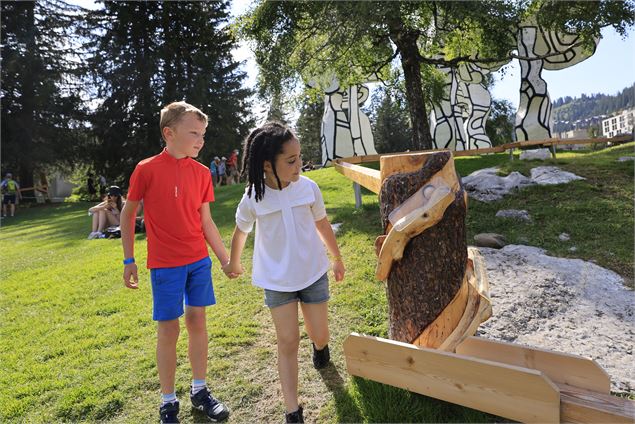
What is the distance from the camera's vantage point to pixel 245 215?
2508 millimetres

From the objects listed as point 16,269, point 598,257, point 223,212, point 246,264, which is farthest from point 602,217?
point 16,269

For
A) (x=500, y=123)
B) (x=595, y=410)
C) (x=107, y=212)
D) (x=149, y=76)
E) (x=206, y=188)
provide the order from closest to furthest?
(x=595, y=410)
(x=206, y=188)
(x=107, y=212)
(x=149, y=76)
(x=500, y=123)

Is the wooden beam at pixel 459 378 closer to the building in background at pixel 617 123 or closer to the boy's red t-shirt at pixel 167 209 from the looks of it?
the boy's red t-shirt at pixel 167 209

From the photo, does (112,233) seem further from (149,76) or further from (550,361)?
(149,76)

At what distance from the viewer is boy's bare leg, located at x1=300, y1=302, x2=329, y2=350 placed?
251 cm

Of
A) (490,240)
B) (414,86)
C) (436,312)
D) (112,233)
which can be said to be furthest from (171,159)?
(414,86)

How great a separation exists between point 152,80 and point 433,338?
91.2ft

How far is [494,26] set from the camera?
8469 millimetres

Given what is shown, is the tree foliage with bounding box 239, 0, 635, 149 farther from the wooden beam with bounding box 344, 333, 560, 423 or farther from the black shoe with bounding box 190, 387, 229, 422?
the black shoe with bounding box 190, 387, 229, 422

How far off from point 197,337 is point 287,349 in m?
0.59

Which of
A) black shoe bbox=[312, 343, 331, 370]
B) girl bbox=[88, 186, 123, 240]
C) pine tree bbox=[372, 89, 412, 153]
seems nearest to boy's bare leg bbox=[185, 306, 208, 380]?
black shoe bbox=[312, 343, 331, 370]

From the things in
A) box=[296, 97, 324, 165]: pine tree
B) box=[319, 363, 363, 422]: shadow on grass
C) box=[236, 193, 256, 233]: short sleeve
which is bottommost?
box=[319, 363, 363, 422]: shadow on grass

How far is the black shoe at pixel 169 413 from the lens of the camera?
98.2 inches

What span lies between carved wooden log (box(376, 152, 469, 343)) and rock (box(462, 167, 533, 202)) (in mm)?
4502
